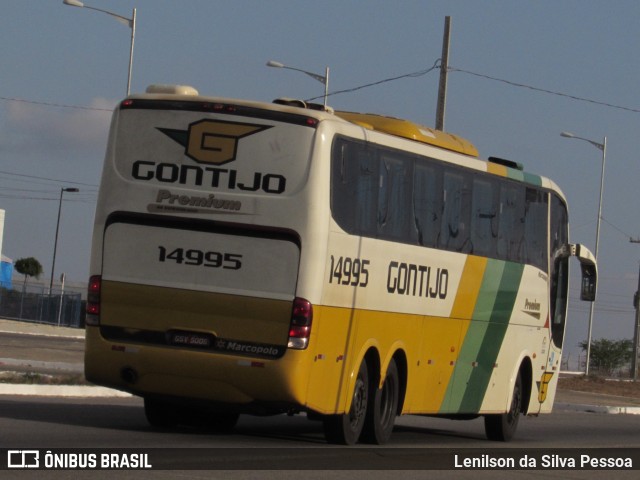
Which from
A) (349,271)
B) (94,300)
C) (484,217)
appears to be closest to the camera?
(94,300)

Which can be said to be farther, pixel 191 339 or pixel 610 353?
pixel 610 353

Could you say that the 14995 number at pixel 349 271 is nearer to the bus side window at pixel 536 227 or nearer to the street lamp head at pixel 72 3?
the bus side window at pixel 536 227

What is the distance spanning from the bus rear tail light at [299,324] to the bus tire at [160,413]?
278 cm

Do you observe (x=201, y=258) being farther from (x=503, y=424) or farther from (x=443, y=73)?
(x=443, y=73)

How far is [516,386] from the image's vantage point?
22.7 m

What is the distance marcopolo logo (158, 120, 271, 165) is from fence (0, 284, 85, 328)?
5799 centimetres

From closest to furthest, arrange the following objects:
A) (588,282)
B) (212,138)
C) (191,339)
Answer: (191,339), (212,138), (588,282)

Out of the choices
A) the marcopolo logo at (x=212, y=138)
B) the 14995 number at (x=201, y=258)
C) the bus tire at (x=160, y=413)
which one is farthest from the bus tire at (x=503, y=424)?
the marcopolo logo at (x=212, y=138)

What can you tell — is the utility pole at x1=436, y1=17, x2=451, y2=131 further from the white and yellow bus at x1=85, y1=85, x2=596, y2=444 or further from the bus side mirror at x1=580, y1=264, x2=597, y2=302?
the white and yellow bus at x1=85, y1=85, x2=596, y2=444

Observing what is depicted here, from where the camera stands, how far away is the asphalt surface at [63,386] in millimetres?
23312

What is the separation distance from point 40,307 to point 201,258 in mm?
59146

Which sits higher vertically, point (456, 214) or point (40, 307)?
point (456, 214)

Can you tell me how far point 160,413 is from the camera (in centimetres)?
1781

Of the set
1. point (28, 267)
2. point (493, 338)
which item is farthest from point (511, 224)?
point (28, 267)
